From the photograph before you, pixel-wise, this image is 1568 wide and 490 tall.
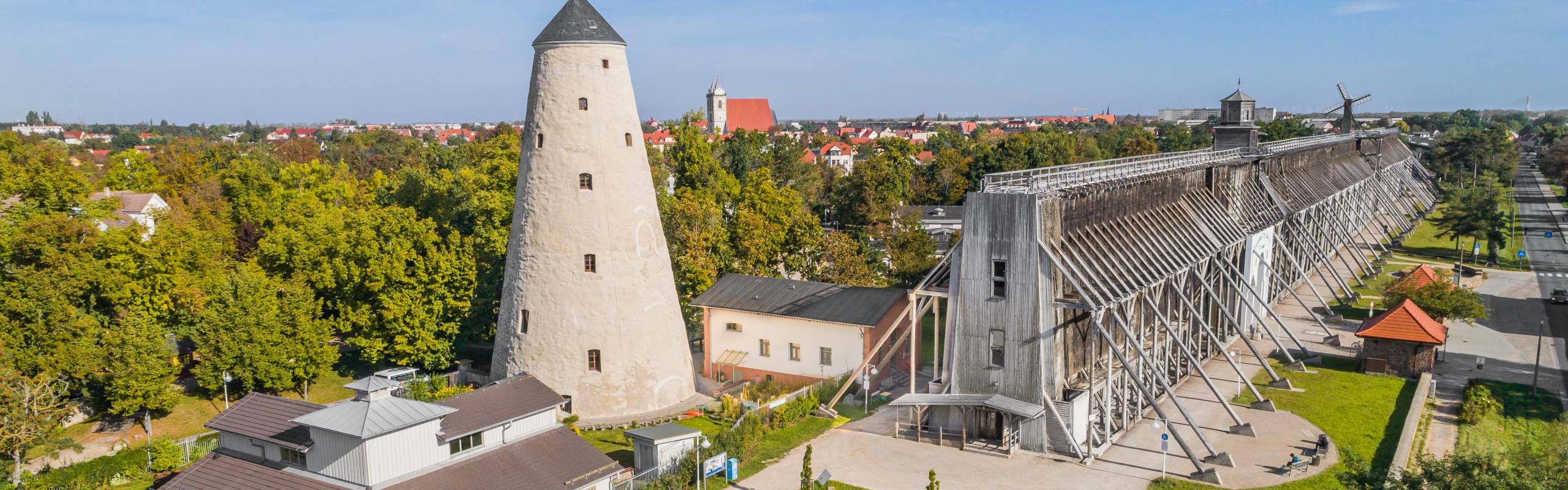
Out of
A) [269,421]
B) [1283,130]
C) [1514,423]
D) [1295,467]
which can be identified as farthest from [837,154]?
[269,421]

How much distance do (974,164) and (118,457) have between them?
70.8 metres

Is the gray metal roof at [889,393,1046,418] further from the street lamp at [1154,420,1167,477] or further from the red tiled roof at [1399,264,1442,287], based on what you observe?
the red tiled roof at [1399,264,1442,287]

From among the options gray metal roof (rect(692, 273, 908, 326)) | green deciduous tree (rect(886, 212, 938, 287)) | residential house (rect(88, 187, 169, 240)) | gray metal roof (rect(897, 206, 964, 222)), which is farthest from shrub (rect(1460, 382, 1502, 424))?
residential house (rect(88, 187, 169, 240))

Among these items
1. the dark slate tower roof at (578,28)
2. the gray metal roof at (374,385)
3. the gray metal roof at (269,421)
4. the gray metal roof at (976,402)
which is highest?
the dark slate tower roof at (578,28)

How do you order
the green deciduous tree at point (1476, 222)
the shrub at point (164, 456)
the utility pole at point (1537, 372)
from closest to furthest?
the shrub at point (164, 456)
the utility pole at point (1537, 372)
the green deciduous tree at point (1476, 222)

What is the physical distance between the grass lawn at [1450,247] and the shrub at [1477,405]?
102 feet

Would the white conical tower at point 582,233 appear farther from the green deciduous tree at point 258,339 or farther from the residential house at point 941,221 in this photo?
the residential house at point 941,221

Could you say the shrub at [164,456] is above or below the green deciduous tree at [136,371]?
below

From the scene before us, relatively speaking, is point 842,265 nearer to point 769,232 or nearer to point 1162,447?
point 769,232

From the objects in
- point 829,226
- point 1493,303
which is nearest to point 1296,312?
point 1493,303

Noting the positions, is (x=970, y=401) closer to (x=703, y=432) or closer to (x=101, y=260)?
(x=703, y=432)

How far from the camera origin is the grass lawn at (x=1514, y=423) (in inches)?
1098

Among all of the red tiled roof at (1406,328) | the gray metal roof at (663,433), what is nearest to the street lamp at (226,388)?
the gray metal roof at (663,433)

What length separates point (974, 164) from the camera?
8781 cm
